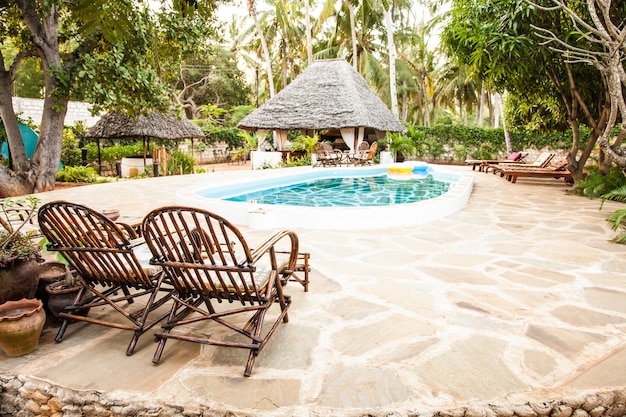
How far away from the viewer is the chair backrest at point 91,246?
2363 millimetres

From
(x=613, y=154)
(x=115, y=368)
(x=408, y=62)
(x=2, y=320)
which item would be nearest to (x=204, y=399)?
(x=115, y=368)

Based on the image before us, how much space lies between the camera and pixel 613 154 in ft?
20.8

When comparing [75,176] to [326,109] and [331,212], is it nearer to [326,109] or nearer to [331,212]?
[331,212]

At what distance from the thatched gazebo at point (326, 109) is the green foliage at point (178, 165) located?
13.1ft

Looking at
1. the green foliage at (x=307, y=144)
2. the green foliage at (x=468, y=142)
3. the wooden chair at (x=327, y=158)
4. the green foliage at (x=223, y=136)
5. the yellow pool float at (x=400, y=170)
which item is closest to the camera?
the yellow pool float at (x=400, y=170)

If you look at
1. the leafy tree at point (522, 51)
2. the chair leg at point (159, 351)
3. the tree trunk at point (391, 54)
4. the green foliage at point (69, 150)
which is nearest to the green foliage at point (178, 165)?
the green foliage at point (69, 150)

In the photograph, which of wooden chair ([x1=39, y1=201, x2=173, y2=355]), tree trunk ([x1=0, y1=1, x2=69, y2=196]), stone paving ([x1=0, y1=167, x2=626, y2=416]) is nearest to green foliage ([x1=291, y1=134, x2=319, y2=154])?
tree trunk ([x1=0, y1=1, x2=69, y2=196])

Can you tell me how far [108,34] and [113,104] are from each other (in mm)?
8723

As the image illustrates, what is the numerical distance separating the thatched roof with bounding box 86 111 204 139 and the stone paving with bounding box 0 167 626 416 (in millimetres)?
12682

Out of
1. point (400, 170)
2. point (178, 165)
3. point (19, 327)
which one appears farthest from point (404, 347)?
point (178, 165)

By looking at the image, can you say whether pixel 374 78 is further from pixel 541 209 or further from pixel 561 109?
pixel 541 209

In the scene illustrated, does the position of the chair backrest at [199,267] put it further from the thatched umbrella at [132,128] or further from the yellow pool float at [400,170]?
the thatched umbrella at [132,128]

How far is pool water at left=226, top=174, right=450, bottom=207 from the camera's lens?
8937 mm

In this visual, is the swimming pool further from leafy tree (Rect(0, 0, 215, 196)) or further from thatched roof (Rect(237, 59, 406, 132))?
thatched roof (Rect(237, 59, 406, 132))
